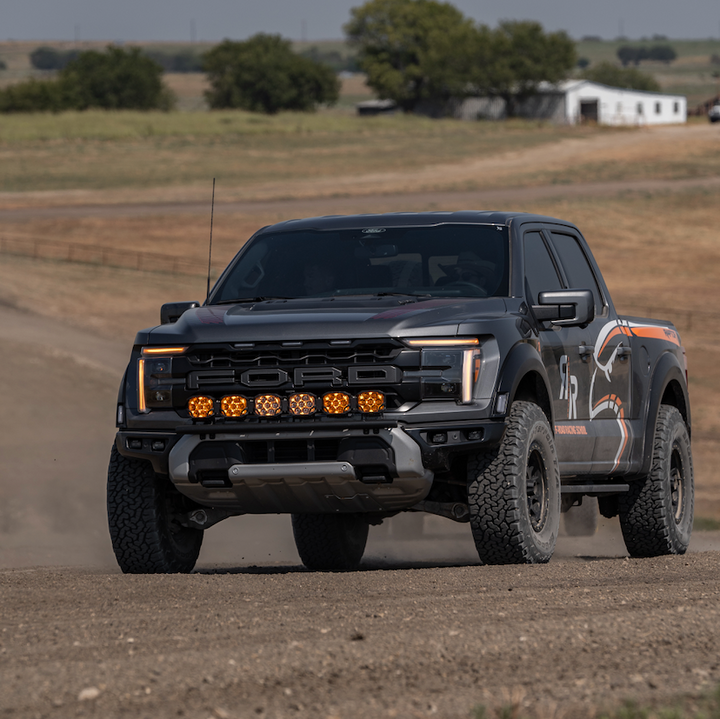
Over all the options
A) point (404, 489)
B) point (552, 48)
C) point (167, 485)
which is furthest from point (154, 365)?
point (552, 48)

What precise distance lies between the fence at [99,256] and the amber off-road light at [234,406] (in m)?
36.2

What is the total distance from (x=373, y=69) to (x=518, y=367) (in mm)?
121708

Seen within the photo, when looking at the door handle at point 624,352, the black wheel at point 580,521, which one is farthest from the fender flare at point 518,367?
the black wheel at point 580,521

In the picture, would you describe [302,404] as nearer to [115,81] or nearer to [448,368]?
[448,368]

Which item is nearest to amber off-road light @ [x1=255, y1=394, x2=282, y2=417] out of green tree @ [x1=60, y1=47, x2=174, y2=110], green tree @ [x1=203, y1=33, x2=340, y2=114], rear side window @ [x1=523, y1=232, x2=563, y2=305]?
rear side window @ [x1=523, y1=232, x2=563, y2=305]

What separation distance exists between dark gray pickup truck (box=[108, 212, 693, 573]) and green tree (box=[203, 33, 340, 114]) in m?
114

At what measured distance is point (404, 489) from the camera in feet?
23.0

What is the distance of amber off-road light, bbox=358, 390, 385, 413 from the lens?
690cm

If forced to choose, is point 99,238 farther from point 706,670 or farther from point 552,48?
point 552,48

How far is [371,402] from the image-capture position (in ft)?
22.6

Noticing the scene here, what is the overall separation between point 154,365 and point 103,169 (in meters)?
67.4

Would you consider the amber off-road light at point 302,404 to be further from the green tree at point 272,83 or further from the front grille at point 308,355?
the green tree at point 272,83

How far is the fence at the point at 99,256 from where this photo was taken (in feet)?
145

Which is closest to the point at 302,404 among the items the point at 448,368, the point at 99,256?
the point at 448,368
